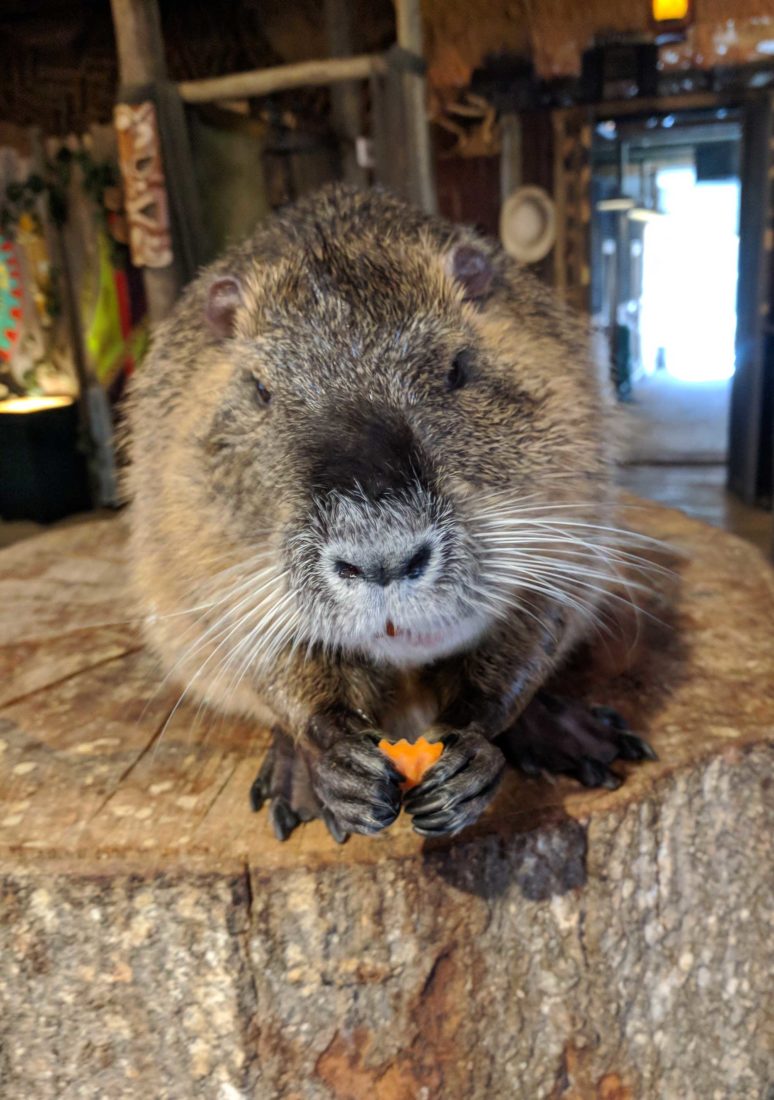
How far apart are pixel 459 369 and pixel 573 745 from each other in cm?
64

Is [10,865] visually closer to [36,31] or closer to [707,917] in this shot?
[707,917]

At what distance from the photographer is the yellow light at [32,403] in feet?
18.5

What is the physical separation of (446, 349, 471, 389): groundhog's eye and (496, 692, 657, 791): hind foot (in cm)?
60

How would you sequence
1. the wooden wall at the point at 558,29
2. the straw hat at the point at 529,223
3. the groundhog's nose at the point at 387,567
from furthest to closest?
the straw hat at the point at 529,223
the wooden wall at the point at 558,29
the groundhog's nose at the point at 387,567

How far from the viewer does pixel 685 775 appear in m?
1.49

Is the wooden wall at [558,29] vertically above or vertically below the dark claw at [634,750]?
above

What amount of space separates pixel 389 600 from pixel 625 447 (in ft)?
3.12

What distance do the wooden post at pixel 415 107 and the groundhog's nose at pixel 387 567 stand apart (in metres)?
2.90

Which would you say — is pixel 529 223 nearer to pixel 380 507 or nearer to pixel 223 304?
pixel 223 304

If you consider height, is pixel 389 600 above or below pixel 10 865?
above

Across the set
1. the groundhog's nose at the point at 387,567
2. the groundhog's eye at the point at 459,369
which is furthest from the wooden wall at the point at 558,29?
the groundhog's nose at the point at 387,567

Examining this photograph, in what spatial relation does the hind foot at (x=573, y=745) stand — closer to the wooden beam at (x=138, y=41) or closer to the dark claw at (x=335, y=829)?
the dark claw at (x=335, y=829)

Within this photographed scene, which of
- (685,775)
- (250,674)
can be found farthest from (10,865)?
(685,775)

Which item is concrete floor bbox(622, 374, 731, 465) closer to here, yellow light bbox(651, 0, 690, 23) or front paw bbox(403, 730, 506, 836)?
yellow light bbox(651, 0, 690, 23)
